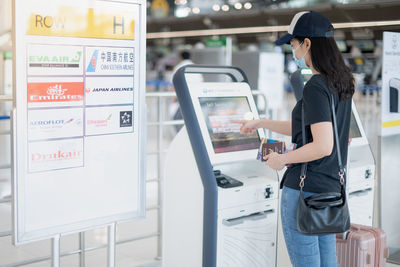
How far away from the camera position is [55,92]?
2.00 m

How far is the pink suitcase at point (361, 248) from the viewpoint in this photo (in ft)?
9.09

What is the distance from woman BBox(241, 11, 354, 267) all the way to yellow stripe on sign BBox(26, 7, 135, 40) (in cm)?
69

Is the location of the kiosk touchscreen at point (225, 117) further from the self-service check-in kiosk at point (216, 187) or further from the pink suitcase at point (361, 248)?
the pink suitcase at point (361, 248)

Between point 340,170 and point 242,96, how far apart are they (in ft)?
2.47

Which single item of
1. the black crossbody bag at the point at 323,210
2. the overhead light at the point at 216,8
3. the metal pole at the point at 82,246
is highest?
the overhead light at the point at 216,8

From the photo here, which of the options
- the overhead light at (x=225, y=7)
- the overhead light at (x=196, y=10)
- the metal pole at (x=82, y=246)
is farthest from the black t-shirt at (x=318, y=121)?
the overhead light at (x=196, y=10)

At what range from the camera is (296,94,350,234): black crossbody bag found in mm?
2100

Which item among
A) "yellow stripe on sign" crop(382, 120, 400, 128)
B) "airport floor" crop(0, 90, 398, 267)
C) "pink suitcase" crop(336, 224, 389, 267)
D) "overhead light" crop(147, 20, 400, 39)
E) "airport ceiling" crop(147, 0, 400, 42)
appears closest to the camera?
"pink suitcase" crop(336, 224, 389, 267)

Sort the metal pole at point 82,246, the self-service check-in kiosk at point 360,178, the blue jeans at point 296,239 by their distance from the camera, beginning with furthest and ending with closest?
1. the self-service check-in kiosk at point 360,178
2. the metal pole at point 82,246
3. the blue jeans at point 296,239

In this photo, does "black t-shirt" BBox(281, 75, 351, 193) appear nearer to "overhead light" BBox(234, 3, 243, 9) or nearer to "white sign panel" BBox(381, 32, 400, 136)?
"white sign panel" BBox(381, 32, 400, 136)

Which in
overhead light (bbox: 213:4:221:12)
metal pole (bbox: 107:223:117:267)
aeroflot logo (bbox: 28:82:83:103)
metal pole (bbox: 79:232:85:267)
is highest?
overhead light (bbox: 213:4:221:12)

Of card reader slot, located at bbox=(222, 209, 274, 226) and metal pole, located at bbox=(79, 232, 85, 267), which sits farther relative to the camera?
metal pole, located at bbox=(79, 232, 85, 267)

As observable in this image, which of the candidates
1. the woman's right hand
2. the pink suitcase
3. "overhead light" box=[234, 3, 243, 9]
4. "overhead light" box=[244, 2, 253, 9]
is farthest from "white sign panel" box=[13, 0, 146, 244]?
"overhead light" box=[234, 3, 243, 9]

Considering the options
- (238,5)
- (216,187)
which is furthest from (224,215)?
(238,5)
